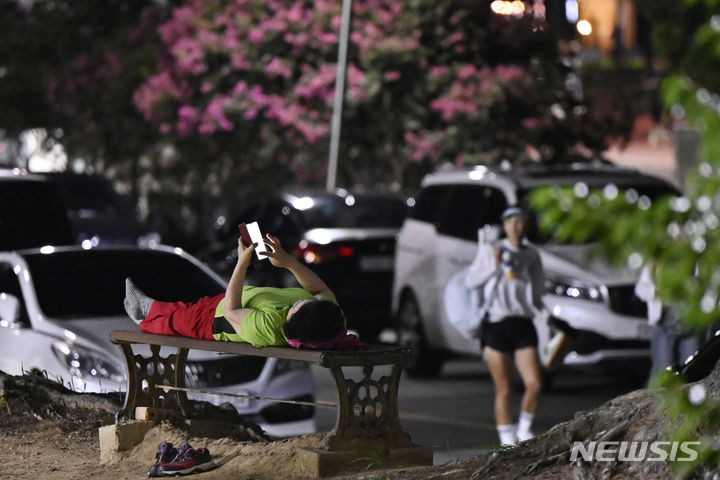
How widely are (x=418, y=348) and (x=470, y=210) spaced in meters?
1.57

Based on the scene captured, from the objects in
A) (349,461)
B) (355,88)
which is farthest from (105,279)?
(355,88)

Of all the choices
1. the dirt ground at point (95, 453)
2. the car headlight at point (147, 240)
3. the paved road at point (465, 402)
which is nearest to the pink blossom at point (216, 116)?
the car headlight at point (147, 240)

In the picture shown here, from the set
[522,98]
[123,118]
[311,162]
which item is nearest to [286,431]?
[522,98]

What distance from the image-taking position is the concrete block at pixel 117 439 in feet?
25.7

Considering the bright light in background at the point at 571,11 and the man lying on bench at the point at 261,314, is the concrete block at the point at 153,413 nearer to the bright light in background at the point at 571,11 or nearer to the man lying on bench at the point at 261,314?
the man lying on bench at the point at 261,314

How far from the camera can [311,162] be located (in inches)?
1179

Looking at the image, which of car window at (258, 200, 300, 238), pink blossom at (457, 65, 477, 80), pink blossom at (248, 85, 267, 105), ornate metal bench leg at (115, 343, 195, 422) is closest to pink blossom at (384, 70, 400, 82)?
pink blossom at (457, 65, 477, 80)

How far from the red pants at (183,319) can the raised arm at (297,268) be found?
45 cm

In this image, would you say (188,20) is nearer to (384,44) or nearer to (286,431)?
(384,44)

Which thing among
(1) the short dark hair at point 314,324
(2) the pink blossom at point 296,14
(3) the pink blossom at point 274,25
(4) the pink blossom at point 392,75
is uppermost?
(2) the pink blossom at point 296,14

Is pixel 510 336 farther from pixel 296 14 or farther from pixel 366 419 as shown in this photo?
pixel 296 14

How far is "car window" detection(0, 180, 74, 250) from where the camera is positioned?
1416cm

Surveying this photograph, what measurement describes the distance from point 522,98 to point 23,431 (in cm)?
1461

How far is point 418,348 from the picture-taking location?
15273mm
